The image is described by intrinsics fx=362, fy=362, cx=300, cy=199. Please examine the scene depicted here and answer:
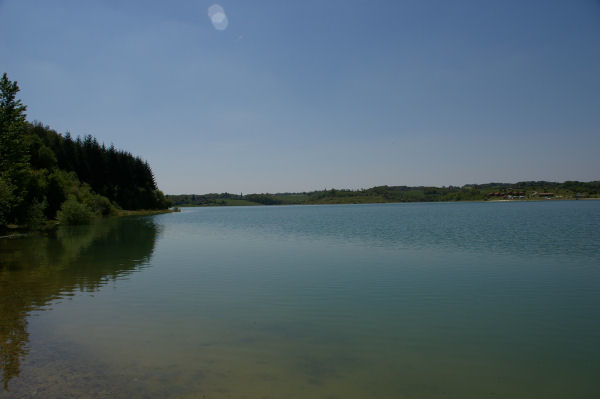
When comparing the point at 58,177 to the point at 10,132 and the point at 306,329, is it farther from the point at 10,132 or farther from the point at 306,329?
the point at 306,329

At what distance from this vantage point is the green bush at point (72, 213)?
2682 inches

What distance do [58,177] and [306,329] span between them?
75.7m

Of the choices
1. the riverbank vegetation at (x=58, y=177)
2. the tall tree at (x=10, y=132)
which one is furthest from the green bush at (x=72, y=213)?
the tall tree at (x=10, y=132)

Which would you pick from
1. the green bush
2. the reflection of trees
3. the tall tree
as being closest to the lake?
the reflection of trees

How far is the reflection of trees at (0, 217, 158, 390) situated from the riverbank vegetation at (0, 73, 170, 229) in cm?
1293

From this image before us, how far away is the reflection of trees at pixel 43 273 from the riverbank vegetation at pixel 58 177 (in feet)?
42.4

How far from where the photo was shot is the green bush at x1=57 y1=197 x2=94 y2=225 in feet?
224

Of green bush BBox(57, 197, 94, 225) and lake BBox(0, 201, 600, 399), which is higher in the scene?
green bush BBox(57, 197, 94, 225)

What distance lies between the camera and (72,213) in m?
69.4

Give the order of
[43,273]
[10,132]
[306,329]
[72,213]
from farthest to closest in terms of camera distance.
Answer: [72,213], [10,132], [43,273], [306,329]

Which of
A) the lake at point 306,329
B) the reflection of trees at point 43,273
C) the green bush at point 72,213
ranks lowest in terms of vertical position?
the lake at point 306,329

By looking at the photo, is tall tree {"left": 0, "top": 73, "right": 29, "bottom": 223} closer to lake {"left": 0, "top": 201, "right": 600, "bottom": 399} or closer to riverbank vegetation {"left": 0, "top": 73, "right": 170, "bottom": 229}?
riverbank vegetation {"left": 0, "top": 73, "right": 170, "bottom": 229}

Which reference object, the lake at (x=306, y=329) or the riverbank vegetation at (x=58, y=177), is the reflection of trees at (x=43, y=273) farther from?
the riverbank vegetation at (x=58, y=177)

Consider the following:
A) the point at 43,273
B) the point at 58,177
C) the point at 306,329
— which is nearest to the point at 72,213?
the point at 58,177
